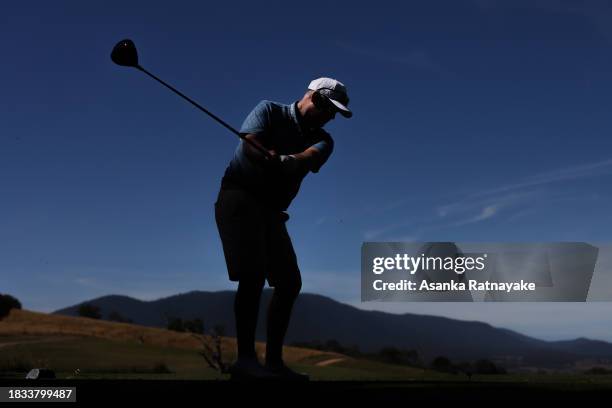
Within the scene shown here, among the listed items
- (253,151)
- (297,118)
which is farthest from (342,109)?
(253,151)

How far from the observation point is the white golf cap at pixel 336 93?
5141 millimetres

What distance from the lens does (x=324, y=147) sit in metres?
5.19

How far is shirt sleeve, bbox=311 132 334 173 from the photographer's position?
16.9ft

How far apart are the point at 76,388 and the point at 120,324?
49787 mm

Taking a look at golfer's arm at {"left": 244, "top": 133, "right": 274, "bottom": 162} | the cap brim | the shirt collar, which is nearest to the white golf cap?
the cap brim

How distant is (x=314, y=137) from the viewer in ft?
17.6

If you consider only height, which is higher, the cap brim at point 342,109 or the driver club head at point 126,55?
the driver club head at point 126,55

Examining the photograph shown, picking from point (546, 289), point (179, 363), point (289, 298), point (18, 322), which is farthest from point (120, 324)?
point (289, 298)

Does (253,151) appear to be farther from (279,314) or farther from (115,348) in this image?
(115,348)

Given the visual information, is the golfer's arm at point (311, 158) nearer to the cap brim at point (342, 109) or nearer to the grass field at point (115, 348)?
the cap brim at point (342, 109)

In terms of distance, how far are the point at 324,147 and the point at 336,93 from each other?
1.23 ft

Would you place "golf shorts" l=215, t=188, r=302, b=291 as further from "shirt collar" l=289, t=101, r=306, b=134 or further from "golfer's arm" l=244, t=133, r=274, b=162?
"shirt collar" l=289, t=101, r=306, b=134

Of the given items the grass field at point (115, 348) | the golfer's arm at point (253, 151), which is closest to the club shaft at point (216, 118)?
the golfer's arm at point (253, 151)

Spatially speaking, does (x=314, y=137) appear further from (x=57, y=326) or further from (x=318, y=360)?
(x=57, y=326)
